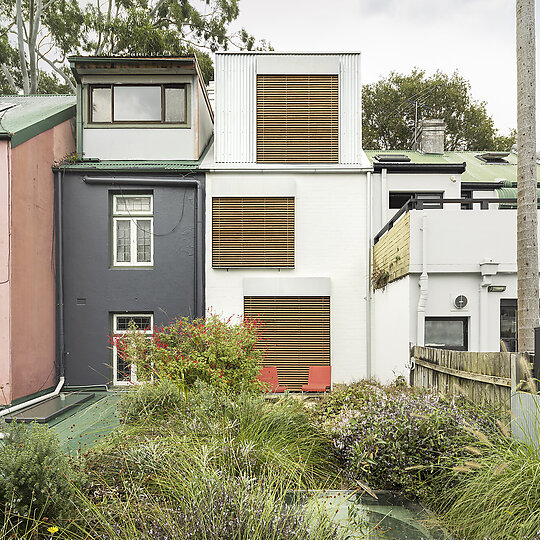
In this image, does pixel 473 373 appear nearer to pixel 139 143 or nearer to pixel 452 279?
pixel 452 279

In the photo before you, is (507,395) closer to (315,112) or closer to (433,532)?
(433,532)

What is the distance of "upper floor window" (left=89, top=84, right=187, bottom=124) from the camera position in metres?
10.6

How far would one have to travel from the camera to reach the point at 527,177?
5.20 meters

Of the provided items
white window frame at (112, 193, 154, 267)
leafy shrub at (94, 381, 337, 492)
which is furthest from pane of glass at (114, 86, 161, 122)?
leafy shrub at (94, 381, 337, 492)

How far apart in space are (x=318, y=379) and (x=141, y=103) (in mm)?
7862

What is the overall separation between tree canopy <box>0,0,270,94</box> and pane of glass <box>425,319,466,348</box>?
15.4m

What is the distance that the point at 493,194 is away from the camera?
462 inches

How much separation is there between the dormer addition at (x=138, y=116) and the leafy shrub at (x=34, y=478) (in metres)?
8.61

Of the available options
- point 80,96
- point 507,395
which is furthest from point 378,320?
point 80,96

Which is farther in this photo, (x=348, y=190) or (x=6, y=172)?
(x=348, y=190)

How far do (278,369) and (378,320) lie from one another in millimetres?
2569

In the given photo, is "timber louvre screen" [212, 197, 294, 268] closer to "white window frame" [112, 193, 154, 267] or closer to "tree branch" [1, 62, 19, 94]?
"white window frame" [112, 193, 154, 267]

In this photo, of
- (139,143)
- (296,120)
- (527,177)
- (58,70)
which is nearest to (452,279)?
(527,177)

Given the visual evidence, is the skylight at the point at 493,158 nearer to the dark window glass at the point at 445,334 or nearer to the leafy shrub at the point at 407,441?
the dark window glass at the point at 445,334
